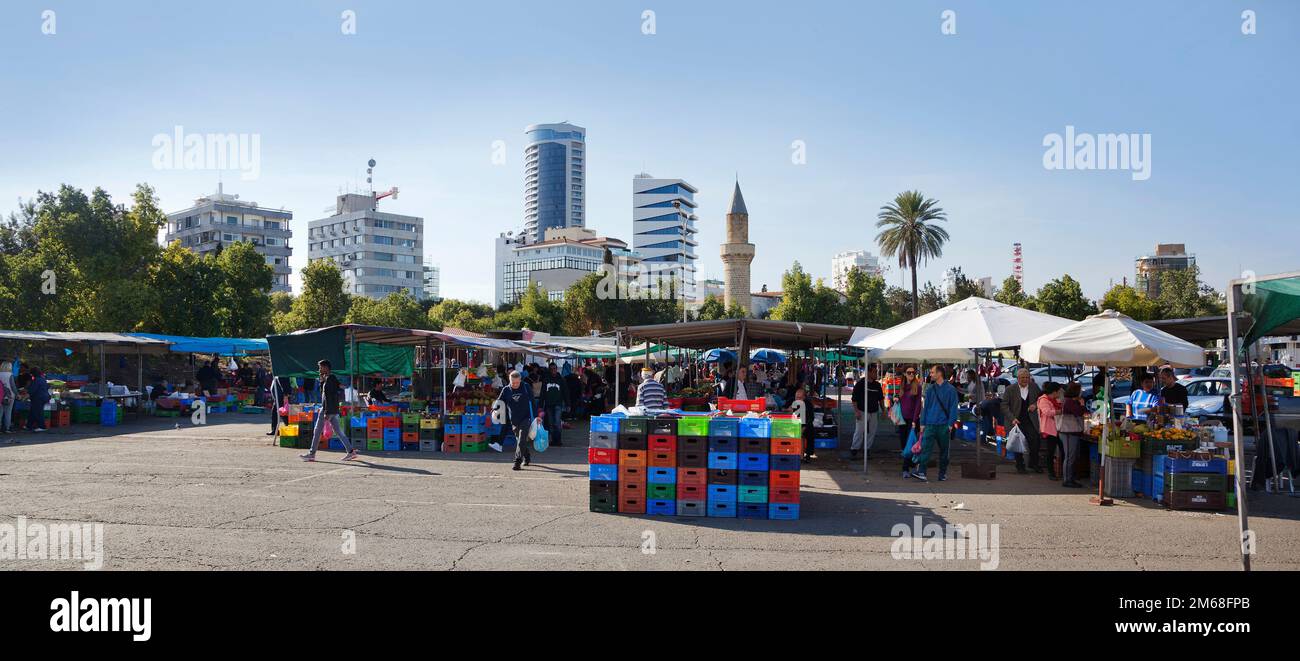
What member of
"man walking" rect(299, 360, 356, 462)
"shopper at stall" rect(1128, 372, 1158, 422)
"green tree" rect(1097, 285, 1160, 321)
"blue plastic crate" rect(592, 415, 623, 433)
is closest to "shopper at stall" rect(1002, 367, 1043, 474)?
"shopper at stall" rect(1128, 372, 1158, 422)

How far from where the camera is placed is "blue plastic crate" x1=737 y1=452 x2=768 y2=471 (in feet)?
30.3

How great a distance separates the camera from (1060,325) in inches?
514

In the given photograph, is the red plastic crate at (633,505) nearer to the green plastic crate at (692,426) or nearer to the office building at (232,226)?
the green plastic crate at (692,426)

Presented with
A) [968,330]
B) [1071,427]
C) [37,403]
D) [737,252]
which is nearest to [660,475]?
[968,330]

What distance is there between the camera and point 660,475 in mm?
9430

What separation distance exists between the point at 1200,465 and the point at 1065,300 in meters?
47.0

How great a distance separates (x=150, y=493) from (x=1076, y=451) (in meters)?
13.0

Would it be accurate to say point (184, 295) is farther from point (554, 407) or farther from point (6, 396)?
point (554, 407)

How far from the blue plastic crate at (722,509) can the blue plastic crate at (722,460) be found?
0.43 metres

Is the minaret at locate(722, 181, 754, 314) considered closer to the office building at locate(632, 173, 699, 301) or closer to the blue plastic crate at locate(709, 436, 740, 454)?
the blue plastic crate at locate(709, 436, 740, 454)

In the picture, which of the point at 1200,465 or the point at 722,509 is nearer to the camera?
the point at 722,509
